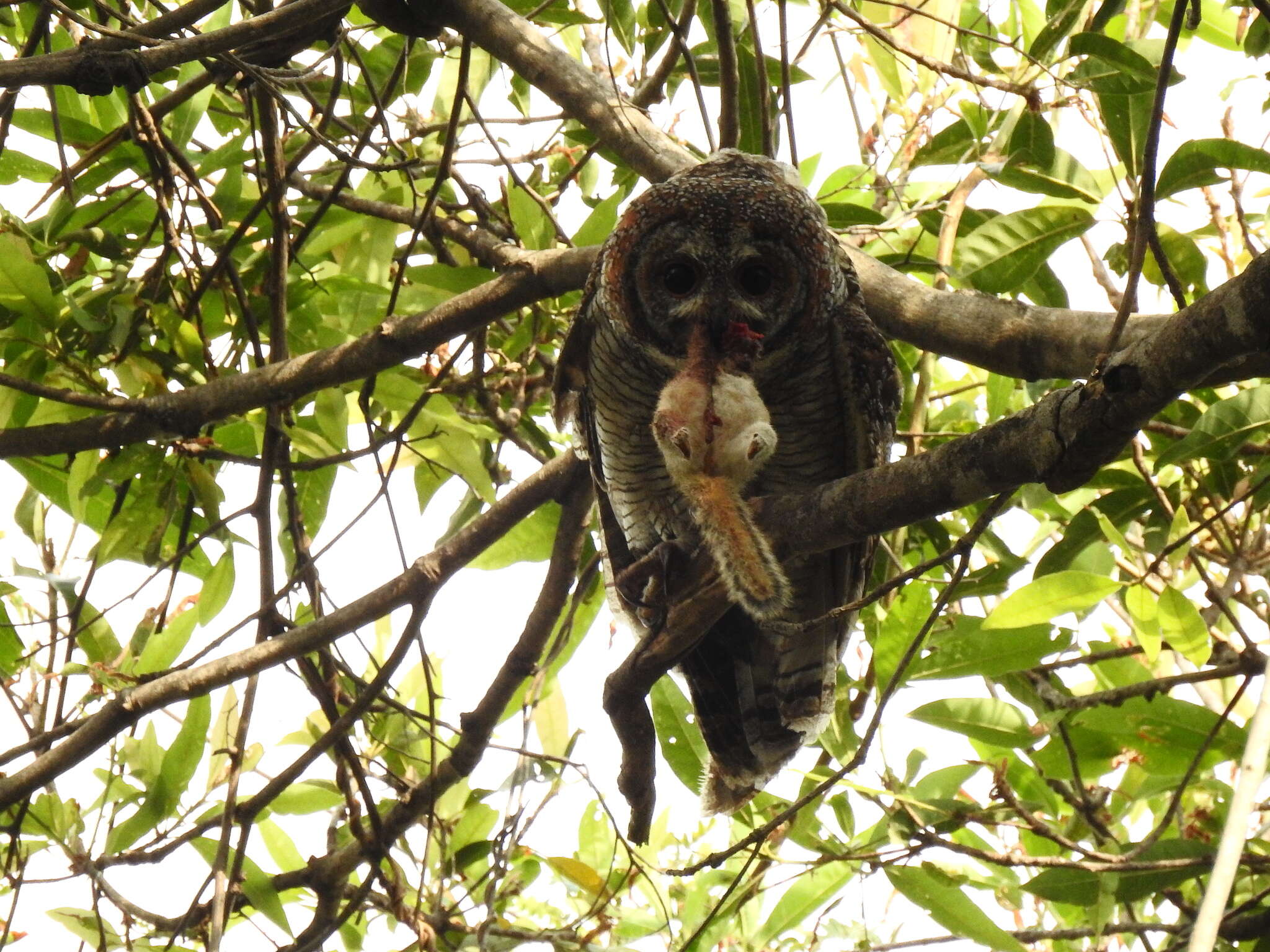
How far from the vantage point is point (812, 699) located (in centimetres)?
305

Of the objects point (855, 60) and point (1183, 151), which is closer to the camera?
point (1183, 151)

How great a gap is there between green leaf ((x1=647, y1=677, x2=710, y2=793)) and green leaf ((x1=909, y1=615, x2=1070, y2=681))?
30.6 inches

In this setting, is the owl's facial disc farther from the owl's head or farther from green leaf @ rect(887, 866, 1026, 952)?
green leaf @ rect(887, 866, 1026, 952)

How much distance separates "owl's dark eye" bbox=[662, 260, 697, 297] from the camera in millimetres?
2643

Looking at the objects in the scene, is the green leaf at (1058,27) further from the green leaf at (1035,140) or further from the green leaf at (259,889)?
the green leaf at (259,889)

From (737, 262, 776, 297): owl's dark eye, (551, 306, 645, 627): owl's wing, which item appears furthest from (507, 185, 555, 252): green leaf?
(737, 262, 776, 297): owl's dark eye

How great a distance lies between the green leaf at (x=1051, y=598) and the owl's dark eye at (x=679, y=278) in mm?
981

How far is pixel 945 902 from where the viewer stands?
2.84 metres

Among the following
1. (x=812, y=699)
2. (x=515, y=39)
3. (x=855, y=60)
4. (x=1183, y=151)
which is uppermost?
(x=855, y=60)

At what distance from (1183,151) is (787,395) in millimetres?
986

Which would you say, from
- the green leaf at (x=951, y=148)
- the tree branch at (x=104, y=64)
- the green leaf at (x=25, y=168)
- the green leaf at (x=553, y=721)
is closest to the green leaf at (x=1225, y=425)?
the green leaf at (x=951, y=148)

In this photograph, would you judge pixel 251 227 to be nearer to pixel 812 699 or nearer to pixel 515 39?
pixel 515 39

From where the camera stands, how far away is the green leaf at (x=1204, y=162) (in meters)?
2.45

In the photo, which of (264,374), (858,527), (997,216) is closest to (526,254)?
(264,374)
